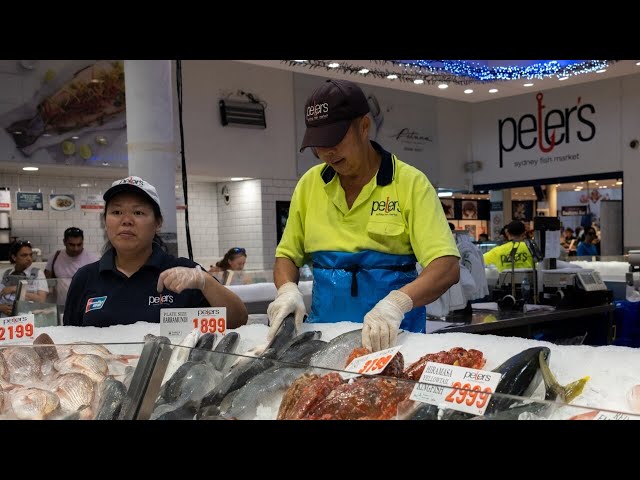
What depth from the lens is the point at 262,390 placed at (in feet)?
4.63

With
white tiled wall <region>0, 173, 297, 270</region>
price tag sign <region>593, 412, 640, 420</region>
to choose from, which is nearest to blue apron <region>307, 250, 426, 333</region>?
price tag sign <region>593, 412, 640, 420</region>

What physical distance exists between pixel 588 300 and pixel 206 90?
24.2 feet

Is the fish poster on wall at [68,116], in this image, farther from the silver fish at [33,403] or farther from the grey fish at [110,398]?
the grey fish at [110,398]

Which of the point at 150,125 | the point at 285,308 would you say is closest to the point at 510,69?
the point at 150,125

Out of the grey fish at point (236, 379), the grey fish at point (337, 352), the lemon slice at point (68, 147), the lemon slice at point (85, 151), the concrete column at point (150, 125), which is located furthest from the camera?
the lemon slice at point (85, 151)

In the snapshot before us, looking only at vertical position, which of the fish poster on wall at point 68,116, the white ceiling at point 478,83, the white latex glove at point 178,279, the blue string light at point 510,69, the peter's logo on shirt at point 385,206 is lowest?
the white latex glove at point 178,279

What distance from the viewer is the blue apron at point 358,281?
7.93 ft

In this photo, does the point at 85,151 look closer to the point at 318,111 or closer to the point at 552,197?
the point at 318,111

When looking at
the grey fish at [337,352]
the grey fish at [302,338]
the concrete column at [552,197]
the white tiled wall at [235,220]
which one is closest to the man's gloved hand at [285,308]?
the grey fish at [302,338]

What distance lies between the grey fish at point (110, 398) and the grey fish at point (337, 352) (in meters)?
0.53
